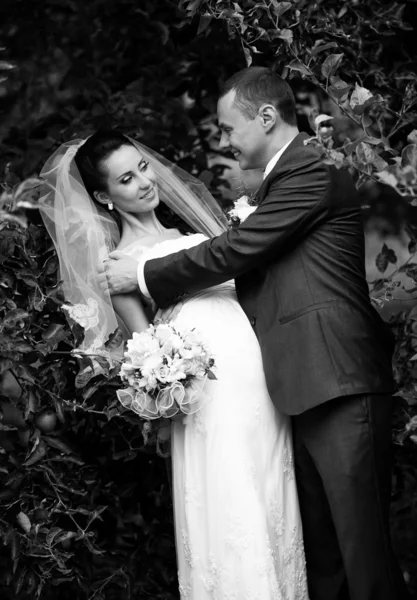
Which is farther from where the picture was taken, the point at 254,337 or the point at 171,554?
the point at 171,554

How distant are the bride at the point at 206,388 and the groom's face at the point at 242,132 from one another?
34 cm

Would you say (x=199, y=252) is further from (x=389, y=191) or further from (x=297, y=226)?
(x=389, y=191)

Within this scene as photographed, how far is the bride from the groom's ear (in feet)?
1.51

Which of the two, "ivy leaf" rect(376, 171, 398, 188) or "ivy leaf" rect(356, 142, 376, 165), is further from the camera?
"ivy leaf" rect(356, 142, 376, 165)

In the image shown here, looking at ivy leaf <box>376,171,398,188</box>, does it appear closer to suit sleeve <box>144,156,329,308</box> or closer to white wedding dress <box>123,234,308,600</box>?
suit sleeve <box>144,156,329,308</box>

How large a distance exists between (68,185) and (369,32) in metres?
1.50

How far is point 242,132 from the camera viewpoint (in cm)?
366

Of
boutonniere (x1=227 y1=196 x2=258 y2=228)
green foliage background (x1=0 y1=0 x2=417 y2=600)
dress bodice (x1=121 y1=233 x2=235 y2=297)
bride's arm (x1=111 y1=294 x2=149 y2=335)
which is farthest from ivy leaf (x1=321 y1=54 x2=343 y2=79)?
bride's arm (x1=111 y1=294 x2=149 y2=335)

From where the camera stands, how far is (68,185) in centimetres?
381

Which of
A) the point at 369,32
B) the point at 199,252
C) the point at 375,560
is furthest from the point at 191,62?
the point at 375,560

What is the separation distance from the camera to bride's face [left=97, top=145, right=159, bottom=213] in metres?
3.77

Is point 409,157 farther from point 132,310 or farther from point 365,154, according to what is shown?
point 132,310

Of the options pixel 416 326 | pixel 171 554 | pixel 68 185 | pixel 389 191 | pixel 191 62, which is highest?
pixel 68 185

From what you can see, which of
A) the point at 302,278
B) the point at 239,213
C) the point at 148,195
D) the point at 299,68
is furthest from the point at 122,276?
the point at 299,68
